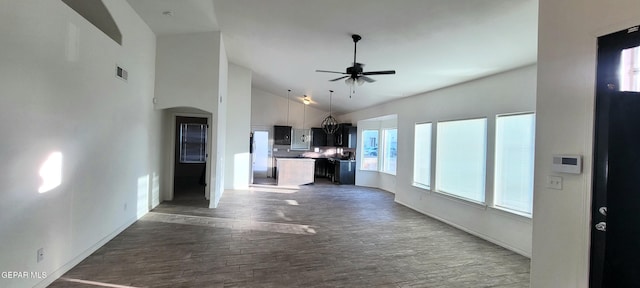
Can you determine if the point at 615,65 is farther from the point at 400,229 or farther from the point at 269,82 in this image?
the point at 269,82

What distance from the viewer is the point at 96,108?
146 inches

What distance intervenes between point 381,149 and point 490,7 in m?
7.15

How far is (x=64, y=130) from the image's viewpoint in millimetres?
3113

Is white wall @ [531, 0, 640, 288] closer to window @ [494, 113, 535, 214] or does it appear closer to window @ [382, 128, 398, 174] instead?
window @ [494, 113, 535, 214]

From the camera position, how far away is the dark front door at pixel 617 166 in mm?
1949

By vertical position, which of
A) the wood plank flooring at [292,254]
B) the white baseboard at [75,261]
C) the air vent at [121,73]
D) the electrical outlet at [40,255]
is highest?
the air vent at [121,73]

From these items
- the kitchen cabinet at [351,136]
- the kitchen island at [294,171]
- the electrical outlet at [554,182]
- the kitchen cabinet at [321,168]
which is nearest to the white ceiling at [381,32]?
the electrical outlet at [554,182]

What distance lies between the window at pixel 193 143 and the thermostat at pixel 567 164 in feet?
32.1

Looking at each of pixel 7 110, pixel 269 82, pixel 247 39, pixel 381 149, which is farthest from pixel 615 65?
pixel 269 82

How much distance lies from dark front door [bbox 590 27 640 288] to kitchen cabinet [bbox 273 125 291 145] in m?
10.2

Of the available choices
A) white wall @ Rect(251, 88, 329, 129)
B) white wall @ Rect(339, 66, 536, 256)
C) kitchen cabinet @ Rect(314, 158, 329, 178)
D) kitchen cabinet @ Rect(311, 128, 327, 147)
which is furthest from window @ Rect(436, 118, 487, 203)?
kitchen cabinet @ Rect(314, 158, 329, 178)

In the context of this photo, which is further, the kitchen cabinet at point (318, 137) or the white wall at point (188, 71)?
the kitchen cabinet at point (318, 137)

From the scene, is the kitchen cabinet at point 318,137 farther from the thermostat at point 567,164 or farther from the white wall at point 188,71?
the thermostat at point 567,164

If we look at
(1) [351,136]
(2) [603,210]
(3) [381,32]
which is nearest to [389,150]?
(1) [351,136]
